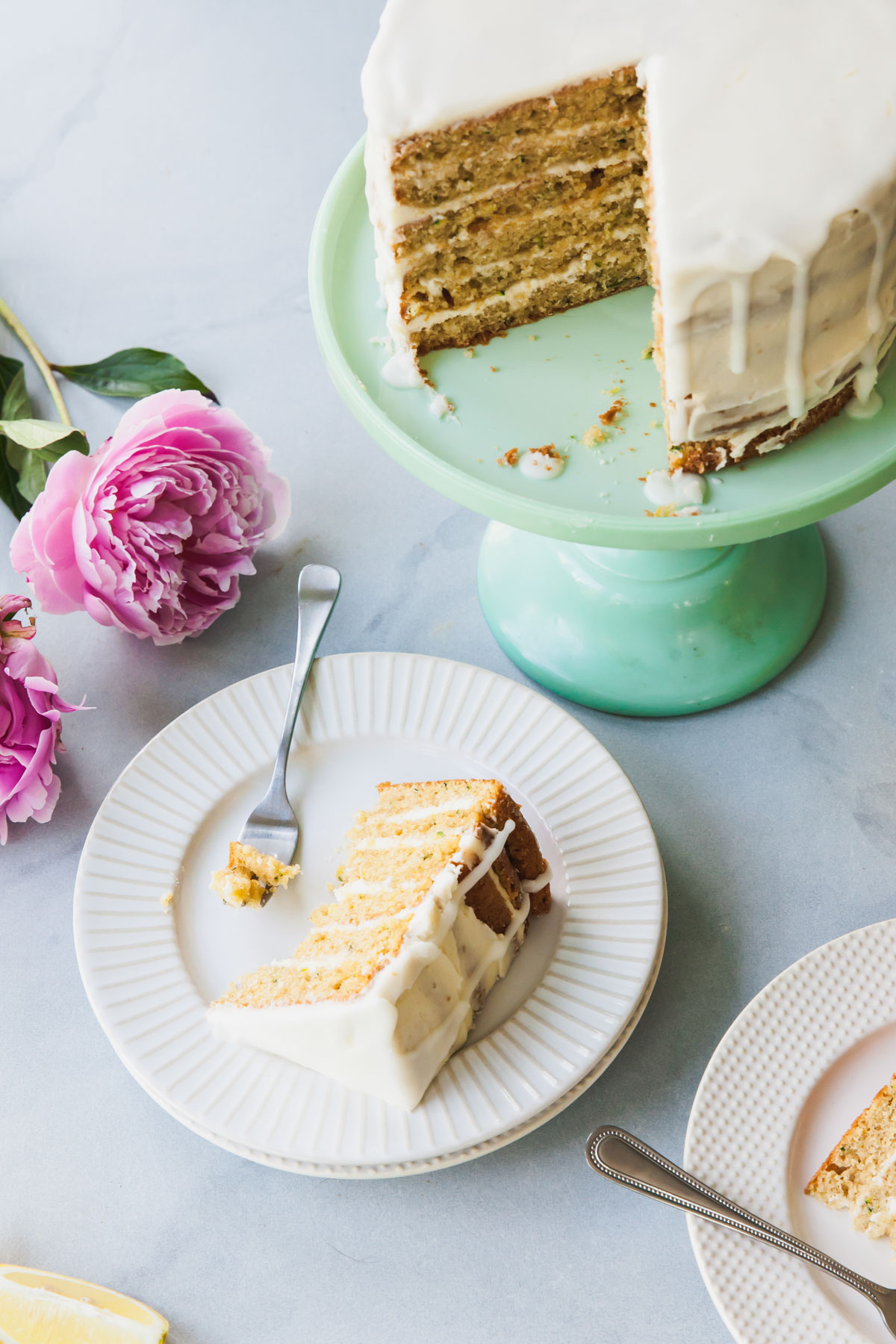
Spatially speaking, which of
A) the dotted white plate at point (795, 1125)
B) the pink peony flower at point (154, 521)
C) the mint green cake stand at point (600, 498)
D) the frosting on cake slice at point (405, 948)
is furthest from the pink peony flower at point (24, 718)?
the dotted white plate at point (795, 1125)

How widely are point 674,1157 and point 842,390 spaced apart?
882mm

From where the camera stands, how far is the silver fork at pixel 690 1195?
4.09ft

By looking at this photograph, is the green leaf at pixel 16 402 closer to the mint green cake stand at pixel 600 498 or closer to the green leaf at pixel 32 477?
the green leaf at pixel 32 477

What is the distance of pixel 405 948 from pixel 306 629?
0.57m

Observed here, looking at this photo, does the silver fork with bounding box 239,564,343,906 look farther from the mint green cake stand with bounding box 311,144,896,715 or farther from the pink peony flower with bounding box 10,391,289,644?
the mint green cake stand with bounding box 311,144,896,715

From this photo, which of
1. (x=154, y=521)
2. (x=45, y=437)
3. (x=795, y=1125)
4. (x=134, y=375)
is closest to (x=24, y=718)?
(x=154, y=521)

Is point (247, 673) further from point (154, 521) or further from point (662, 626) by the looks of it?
point (662, 626)

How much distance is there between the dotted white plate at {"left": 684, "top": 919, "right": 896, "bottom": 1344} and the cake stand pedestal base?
0.45 metres

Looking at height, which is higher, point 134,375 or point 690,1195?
point 134,375

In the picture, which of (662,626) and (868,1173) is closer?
(868,1173)

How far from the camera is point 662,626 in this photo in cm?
178

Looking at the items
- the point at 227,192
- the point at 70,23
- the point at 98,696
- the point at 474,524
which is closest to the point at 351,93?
the point at 227,192

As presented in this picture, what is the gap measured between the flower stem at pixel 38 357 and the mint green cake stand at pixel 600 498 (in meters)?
0.61

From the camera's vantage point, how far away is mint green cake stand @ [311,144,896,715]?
1.43 meters
